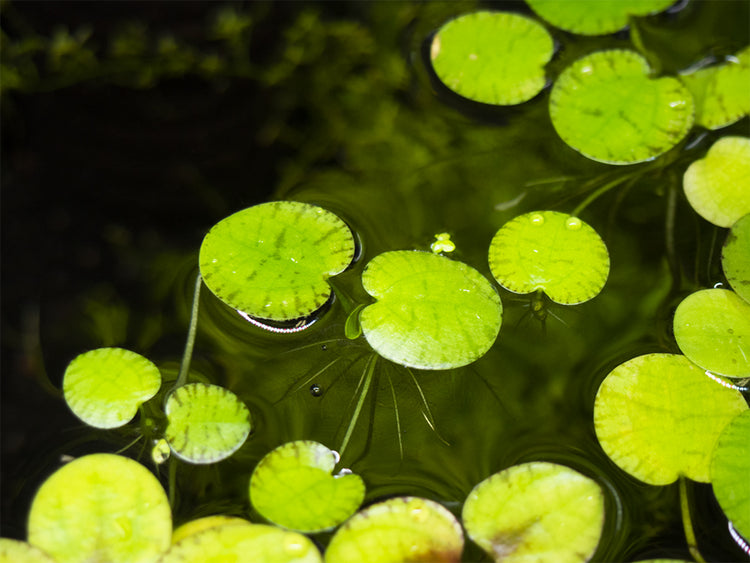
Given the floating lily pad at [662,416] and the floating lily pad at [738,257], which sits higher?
the floating lily pad at [738,257]

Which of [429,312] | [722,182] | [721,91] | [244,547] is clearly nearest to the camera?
[244,547]

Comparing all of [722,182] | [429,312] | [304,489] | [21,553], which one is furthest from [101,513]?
[722,182]

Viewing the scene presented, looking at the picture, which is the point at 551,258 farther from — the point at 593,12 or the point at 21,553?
the point at 21,553

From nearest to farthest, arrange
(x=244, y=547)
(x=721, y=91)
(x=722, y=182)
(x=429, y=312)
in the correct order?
(x=244, y=547) → (x=429, y=312) → (x=722, y=182) → (x=721, y=91)

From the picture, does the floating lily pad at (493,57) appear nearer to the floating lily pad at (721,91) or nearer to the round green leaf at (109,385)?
the floating lily pad at (721,91)

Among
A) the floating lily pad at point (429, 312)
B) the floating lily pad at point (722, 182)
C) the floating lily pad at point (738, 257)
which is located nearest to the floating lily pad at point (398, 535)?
the floating lily pad at point (429, 312)

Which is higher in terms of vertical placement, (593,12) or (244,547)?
(593,12)

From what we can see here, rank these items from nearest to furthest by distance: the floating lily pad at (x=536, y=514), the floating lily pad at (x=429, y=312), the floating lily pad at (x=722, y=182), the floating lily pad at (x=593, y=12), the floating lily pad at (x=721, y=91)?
the floating lily pad at (x=536, y=514), the floating lily pad at (x=429, y=312), the floating lily pad at (x=722, y=182), the floating lily pad at (x=721, y=91), the floating lily pad at (x=593, y=12)
